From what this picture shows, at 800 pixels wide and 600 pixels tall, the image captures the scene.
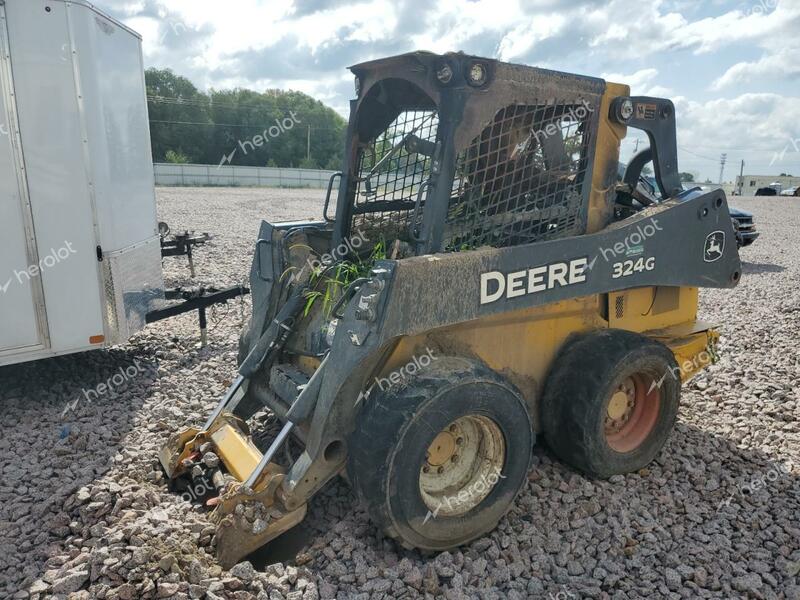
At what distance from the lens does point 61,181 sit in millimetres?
4625

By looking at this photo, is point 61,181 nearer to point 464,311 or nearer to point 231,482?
point 231,482

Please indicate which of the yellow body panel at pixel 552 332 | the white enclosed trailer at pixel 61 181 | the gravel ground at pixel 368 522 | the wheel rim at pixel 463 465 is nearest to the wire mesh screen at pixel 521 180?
the yellow body panel at pixel 552 332

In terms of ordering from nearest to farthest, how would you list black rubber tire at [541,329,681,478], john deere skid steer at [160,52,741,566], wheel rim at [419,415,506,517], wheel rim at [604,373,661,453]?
john deere skid steer at [160,52,741,566] → wheel rim at [419,415,506,517] → black rubber tire at [541,329,681,478] → wheel rim at [604,373,661,453]

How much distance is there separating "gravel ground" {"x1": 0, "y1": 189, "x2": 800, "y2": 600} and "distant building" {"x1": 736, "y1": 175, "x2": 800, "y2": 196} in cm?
5585

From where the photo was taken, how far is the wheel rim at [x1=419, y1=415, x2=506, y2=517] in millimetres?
3301

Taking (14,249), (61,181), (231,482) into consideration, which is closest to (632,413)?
(231,482)

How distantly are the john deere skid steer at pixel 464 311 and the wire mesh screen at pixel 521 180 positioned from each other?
1cm

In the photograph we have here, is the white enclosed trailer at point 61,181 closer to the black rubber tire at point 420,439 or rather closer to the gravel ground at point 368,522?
the gravel ground at point 368,522

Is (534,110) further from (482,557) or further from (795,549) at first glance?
(795,549)

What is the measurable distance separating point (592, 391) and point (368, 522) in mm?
1537

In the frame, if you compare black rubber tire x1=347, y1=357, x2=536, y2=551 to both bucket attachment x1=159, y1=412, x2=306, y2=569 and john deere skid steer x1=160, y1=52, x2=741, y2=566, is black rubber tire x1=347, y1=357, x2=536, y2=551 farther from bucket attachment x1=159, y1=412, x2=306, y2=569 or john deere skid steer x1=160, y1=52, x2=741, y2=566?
bucket attachment x1=159, y1=412, x2=306, y2=569

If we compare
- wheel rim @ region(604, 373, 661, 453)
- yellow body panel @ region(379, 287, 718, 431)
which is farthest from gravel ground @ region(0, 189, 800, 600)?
yellow body panel @ region(379, 287, 718, 431)

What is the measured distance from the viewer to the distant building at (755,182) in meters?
54.0

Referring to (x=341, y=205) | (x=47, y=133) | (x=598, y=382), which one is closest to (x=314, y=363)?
(x=341, y=205)
